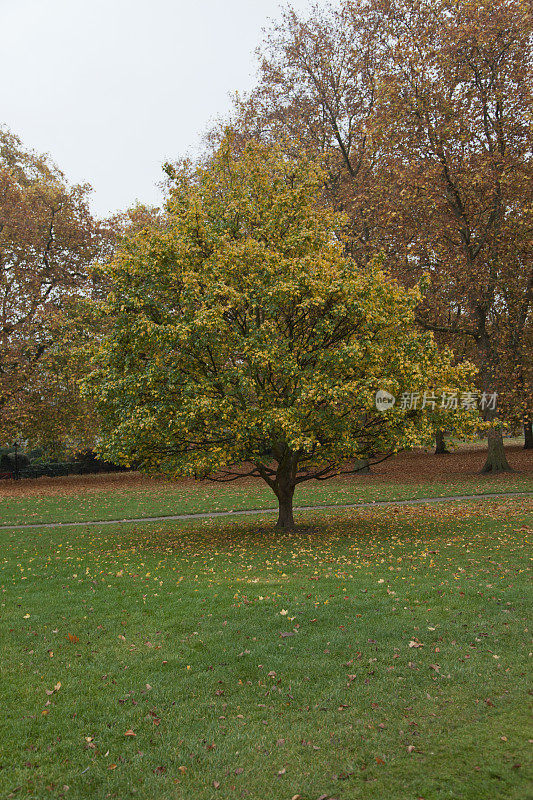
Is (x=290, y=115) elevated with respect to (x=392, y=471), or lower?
elevated

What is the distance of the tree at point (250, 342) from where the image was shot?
37.4ft

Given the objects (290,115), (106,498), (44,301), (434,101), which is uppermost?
(290,115)

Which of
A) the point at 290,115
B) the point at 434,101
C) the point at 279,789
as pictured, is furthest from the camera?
the point at 290,115

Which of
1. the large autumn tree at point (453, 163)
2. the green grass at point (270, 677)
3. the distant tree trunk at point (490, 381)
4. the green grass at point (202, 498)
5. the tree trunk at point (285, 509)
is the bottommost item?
the green grass at point (202, 498)

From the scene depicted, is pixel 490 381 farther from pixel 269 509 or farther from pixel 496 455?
pixel 269 509

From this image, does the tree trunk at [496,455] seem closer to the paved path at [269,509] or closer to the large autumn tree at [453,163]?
the large autumn tree at [453,163]

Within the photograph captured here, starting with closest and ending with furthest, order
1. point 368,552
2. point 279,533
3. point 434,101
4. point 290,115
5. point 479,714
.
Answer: point 479,714
point 368,552
point 279,533
point 434,101
point 290,115

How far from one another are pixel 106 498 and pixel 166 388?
12.9 m

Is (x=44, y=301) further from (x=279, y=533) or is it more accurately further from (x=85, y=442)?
(x=279, y=533)

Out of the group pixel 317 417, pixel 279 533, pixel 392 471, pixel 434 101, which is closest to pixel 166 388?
pixel 317 417

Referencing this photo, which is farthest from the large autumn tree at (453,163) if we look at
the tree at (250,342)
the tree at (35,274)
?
the tree at (35,274)

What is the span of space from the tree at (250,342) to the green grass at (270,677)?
2.59 metres

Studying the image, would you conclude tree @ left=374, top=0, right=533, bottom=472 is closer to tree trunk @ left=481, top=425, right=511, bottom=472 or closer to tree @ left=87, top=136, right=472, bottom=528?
tree trunk @ left=481, top=425, right=511, bottom=472

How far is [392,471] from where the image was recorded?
1141 inches
